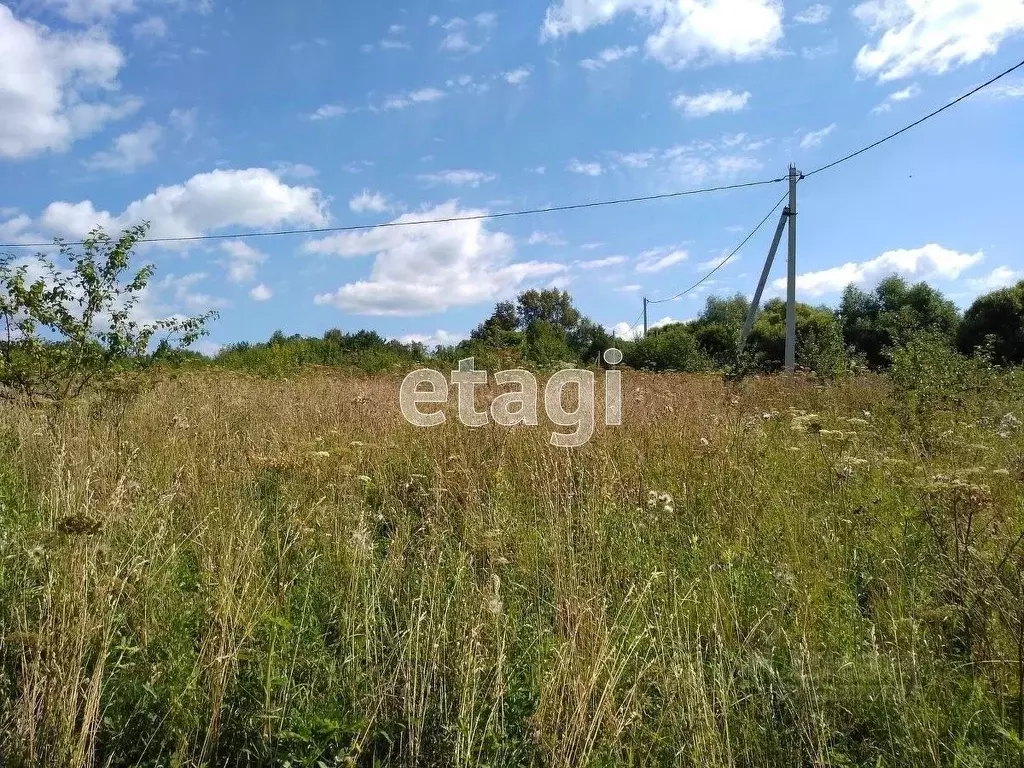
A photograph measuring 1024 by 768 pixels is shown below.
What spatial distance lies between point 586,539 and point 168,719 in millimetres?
1870

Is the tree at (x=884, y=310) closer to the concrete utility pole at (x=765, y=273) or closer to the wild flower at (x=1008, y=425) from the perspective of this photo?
the concrete utility pole at (x=765, y=273)

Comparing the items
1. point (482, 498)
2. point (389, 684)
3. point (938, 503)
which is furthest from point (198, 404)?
point (938, 503)

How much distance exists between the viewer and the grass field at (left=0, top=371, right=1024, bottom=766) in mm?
1669

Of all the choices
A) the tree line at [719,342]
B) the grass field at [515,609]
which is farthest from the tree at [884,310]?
the grass field at [515,609]

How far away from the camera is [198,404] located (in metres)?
6.33

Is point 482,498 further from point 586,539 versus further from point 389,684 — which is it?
point 389,684

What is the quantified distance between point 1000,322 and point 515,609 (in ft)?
100

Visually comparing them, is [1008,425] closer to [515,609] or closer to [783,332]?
[515,609]
